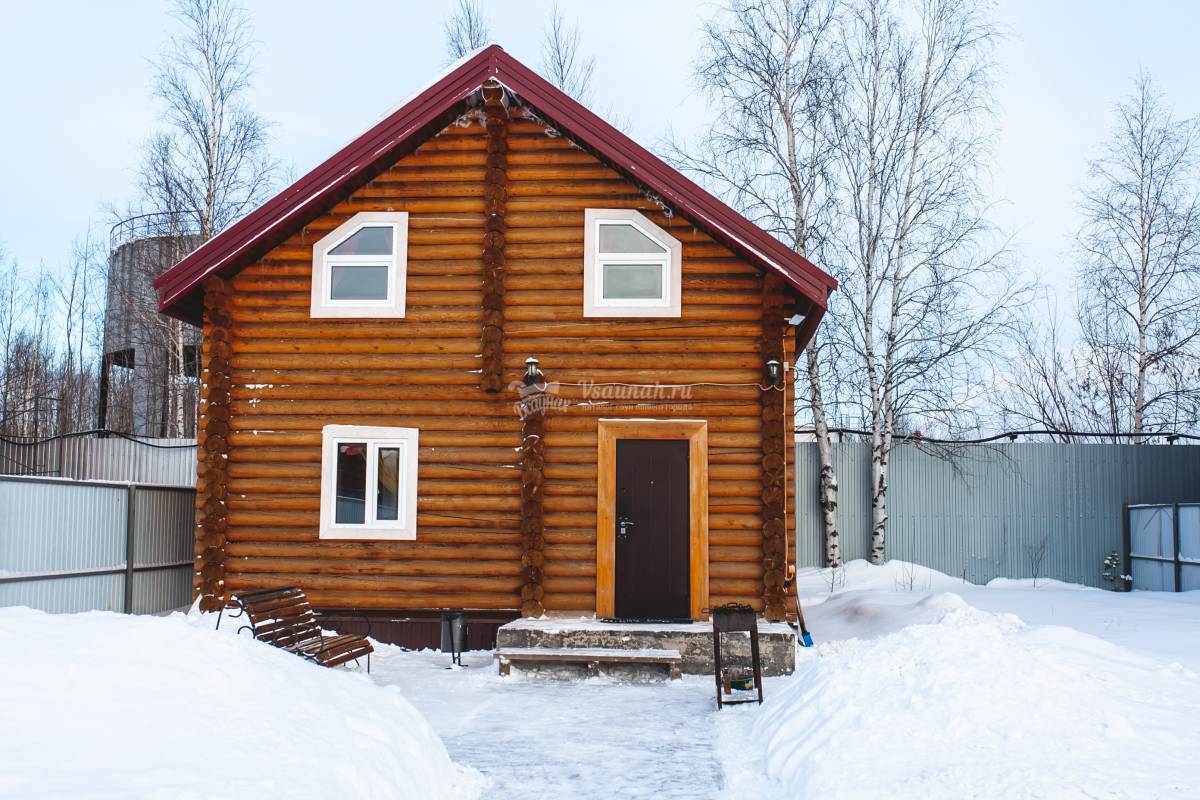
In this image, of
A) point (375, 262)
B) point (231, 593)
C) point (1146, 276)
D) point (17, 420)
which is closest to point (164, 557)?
point (231, 593)

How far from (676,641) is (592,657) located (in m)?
0.96

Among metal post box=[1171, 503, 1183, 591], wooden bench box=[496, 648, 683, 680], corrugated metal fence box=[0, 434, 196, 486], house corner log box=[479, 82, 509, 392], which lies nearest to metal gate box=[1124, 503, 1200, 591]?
metal post box=[1171, 503, 1183, 591]

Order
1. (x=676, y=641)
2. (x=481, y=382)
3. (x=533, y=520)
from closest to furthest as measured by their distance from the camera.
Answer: (x=676, y=641) → (x=533, y=520) → (x=481, y=382)

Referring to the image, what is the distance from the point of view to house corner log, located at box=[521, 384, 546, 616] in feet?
36.3

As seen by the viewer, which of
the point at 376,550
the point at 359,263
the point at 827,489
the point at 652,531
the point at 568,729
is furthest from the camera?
the point at 827,489

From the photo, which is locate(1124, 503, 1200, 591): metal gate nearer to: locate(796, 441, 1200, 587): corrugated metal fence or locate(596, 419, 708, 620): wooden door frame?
locate(796, 441, 1200, 587): corrugated metal fence

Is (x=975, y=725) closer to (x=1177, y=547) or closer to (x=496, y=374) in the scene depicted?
(x=496, y=374)

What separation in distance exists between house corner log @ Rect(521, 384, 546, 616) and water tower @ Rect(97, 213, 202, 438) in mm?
13026

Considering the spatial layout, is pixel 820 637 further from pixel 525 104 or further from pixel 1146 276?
pixel 1146 276

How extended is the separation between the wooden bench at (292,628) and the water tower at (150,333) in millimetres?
13049

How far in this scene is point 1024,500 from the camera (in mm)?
17938

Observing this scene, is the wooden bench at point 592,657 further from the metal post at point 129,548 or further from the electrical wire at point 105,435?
the electrical wire at point 105,435

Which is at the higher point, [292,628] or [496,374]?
[496,374]

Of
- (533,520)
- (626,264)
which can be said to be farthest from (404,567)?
(626,264)
